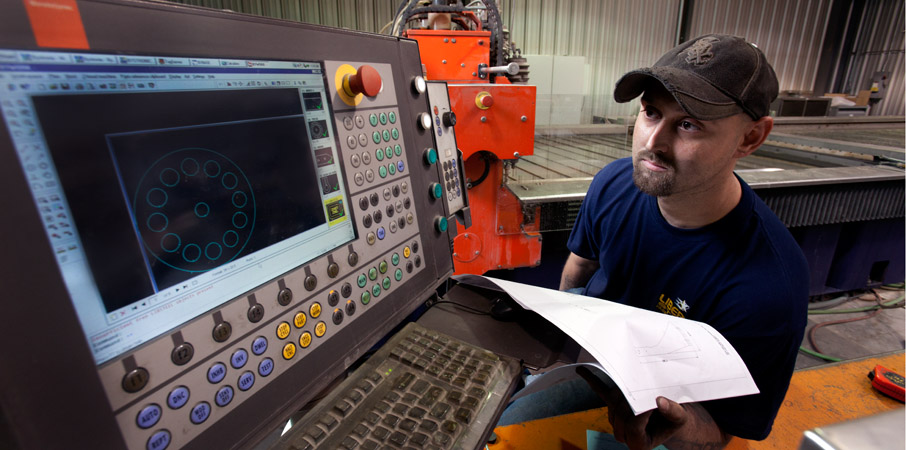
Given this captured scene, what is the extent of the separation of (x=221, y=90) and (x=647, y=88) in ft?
2.54

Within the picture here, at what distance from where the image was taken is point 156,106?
0.32m

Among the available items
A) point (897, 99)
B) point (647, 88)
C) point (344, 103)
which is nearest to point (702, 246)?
point (647, 88)

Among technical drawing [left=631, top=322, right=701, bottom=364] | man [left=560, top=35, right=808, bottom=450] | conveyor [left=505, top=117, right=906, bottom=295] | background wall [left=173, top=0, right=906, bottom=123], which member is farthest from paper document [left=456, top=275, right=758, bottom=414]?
background wall [left=173, top=0, right=906, bottom=123]

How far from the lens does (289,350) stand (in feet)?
1.36

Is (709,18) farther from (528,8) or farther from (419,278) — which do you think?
(419,278)

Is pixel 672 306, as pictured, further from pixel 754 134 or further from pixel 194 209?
pixel 194 209

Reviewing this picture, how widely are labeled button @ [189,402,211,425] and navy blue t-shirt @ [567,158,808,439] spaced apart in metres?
0.83

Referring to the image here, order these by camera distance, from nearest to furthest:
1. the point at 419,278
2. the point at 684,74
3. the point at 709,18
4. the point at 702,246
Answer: the point at 419,278 → the point at 684,74 → the point at 702,246 → the point at 709,18

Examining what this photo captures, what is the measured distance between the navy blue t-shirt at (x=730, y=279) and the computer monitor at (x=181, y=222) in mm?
686

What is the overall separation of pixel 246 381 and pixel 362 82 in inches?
13.4

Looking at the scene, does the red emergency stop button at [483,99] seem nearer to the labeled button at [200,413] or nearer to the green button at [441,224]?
the green button at [441,224]

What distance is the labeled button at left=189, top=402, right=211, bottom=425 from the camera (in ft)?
1.10

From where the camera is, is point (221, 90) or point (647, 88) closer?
point (221, 90)

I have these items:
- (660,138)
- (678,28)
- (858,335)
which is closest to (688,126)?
(660,138)
